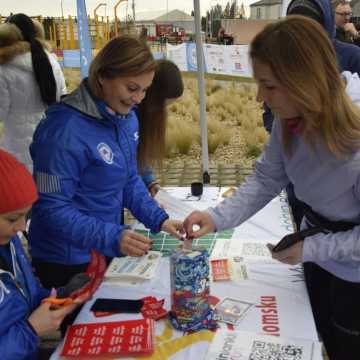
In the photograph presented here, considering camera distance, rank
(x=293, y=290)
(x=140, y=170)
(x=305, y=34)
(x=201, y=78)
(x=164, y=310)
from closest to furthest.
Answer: (x=305, y=34) → (x=164, y=310) → (x=293, y=290) → (x=140, y=170) → (x=201, y=78)

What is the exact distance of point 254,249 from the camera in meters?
1.92

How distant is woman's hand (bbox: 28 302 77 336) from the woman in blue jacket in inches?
12.6

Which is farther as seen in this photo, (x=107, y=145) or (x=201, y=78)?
(x=201, y=78)

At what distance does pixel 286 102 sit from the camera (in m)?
1.37

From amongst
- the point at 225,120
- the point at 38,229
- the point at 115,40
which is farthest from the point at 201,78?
the point at 225,120

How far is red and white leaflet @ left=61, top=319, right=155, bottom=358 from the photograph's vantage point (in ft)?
4.10

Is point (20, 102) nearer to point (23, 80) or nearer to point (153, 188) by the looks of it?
point (23, 80)

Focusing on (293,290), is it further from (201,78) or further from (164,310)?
(201,78)

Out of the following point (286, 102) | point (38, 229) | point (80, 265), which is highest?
point (286, 102)

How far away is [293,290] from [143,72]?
0.92 meters

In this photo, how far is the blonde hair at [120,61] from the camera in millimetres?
1679

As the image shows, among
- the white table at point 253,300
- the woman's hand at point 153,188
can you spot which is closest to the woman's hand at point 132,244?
the white table at point 253,300

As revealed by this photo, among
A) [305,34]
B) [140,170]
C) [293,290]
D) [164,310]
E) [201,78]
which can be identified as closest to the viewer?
[305,34]

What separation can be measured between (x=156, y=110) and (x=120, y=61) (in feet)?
2.22
